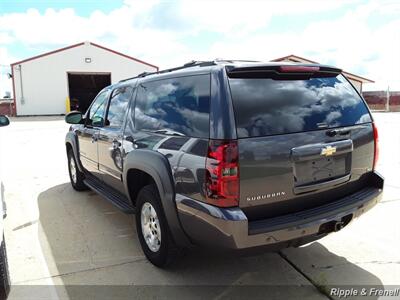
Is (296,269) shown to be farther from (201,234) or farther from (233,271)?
(201,234)

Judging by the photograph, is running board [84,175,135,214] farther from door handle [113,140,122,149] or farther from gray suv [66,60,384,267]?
door handle [113,140,122,149]

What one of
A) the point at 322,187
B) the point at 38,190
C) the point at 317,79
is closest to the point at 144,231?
the point at 322,187

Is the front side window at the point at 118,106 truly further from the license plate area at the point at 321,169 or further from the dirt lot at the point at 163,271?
the license plate area at the point at 321,169

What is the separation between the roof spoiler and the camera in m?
2.84

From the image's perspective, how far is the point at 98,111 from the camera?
5250 mm

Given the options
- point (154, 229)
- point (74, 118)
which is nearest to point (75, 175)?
point (74, 118)

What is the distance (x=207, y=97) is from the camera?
2854 millimetres

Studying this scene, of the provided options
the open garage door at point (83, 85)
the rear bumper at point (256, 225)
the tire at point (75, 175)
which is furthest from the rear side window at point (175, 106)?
the open garage door at point (83, 85)

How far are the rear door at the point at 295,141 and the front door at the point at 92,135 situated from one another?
8.89ft

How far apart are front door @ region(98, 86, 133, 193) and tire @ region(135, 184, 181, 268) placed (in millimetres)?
643

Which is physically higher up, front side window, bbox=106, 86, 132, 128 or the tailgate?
front side window, bbox=106, 86, 132, 128

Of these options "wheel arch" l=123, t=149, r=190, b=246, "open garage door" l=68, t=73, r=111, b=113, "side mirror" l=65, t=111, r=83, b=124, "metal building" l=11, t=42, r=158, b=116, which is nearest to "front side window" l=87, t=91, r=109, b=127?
"side mirror" l=65, t=111, r=83, b=124

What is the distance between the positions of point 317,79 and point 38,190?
17.3 ft

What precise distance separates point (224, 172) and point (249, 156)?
0.22 meters
